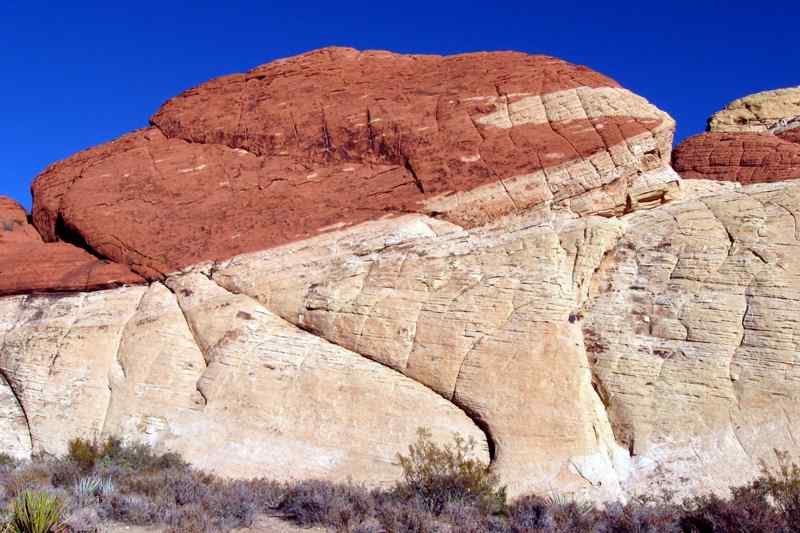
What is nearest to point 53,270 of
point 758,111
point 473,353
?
point 473,353

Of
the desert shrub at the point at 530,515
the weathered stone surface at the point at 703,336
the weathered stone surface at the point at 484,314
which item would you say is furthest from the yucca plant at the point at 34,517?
the weathered stone surface at the point at 703,336

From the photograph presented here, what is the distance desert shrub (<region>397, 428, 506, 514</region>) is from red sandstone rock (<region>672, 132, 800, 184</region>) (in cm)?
1105

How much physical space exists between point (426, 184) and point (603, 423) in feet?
23.1

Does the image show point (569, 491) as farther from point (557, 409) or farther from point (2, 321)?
point (2, 321)

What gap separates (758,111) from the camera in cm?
3162

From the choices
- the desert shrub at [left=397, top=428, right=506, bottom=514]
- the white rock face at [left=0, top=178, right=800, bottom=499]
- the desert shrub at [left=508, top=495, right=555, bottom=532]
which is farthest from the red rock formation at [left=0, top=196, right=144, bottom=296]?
the desert shrub at [left=508, top=495, right=555, bottom=532]

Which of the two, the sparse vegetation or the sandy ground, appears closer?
the sparse vegetation

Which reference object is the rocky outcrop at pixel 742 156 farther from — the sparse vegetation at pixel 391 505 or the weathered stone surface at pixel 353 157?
the sparse vegetation at pixel 391 505

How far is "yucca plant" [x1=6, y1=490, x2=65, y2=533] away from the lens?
762cm

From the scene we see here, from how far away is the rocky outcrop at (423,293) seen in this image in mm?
11703

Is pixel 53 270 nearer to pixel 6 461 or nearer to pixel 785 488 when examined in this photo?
pixel 6 461

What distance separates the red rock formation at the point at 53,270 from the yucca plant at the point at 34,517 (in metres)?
9.63

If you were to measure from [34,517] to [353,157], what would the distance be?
11901mm

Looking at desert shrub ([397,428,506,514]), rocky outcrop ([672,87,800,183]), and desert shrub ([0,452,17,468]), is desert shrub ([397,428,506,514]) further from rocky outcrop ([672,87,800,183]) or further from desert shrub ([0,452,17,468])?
rocky outcrop ([672,87,800,183])
